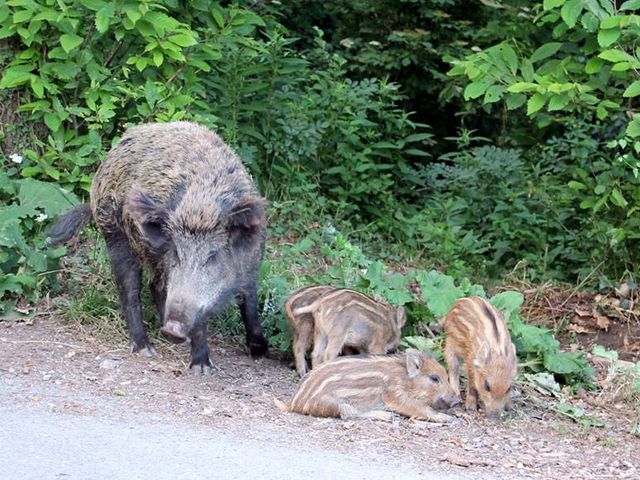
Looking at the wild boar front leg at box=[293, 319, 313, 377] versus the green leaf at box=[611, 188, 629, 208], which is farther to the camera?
the green leaf at box=[611, 188, 629, 208]

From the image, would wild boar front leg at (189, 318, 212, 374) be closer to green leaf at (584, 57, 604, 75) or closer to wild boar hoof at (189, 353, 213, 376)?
wild boar hoof at (189, 353, 213, 376)

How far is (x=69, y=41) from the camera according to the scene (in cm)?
913

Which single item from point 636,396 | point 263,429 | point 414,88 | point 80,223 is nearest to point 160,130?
point 80,223

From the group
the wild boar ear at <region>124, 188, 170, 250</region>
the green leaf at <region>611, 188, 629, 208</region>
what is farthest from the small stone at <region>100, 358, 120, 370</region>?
the green leaf at <region>611, 188, 629, 208</region>

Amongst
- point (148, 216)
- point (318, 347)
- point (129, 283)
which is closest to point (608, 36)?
point (318, 347)

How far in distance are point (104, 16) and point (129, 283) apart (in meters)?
2.39

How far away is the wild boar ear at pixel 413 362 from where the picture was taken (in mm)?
6793

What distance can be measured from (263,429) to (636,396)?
2712mm

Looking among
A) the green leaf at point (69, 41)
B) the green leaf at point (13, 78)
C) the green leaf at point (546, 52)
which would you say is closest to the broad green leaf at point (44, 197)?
the green leaf at point (13, 78)

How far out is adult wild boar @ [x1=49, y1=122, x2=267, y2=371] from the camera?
7.18 meters

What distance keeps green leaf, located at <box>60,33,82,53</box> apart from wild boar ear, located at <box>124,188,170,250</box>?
7.44 ft

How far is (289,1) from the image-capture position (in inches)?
585

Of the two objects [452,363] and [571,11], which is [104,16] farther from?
[452,363]

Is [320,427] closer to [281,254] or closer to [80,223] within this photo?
[80,223]
